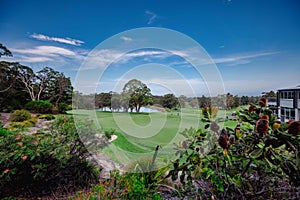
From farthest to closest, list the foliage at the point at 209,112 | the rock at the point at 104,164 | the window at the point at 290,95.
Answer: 1. the window at the point at 290,95
2. the rock at the point at 104,164
3. the foliage at the point at 209,112

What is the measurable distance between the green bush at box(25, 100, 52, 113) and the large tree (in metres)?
6.82

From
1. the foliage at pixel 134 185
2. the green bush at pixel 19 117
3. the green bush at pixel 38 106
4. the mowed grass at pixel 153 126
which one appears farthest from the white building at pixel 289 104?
the green bush at pixel 38 106

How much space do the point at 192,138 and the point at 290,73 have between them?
1824 mm

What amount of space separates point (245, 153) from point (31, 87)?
8760mm

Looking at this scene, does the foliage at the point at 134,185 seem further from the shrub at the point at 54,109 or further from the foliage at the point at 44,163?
the shrub at the point at 54,109

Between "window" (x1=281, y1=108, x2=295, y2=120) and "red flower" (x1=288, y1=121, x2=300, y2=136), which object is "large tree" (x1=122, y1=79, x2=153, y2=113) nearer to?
"red flower" (x1=288, y1=121, x2=300, y2=136)

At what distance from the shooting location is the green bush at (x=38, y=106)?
22.8 feet

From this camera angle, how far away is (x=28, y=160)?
1.71m

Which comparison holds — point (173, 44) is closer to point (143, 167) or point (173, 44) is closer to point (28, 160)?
point (143, 167)

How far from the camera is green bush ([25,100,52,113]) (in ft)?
22.8

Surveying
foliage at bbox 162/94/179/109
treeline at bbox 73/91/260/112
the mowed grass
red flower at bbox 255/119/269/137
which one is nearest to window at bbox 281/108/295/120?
treeline at bbox 73/91/260/112

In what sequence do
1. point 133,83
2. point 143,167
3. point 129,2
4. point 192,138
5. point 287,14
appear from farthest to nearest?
point 129,2 → point 287,14 → point 143,167 → point 133,83 → point 192,138

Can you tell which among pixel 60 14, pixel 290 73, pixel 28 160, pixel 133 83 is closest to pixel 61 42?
pixel 60 14

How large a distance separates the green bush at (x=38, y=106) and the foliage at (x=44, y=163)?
5.79 metres
